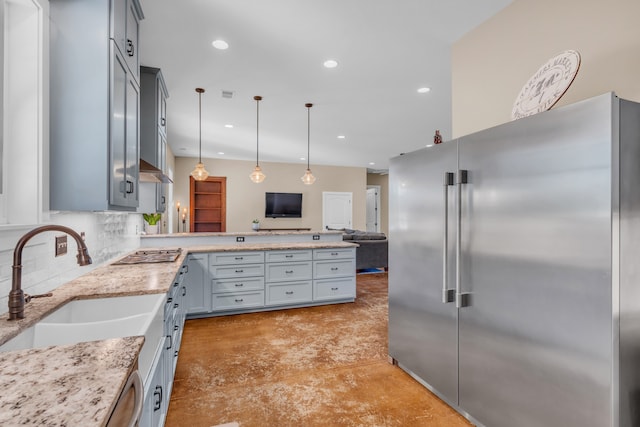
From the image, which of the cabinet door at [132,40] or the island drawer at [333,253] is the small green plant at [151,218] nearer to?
the island drawer at [333,253]

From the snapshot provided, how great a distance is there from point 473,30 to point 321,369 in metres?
2.95

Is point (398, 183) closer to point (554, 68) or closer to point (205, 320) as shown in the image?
point (554, 68)

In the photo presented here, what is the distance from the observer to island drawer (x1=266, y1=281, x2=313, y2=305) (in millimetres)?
4023

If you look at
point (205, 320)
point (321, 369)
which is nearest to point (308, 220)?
point (205, 320)

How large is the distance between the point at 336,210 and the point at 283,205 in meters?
1.62

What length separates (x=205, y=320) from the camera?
12.2 ft

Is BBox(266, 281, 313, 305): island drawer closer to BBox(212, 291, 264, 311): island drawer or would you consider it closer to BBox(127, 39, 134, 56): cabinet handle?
BBox(212, 291, 264, 311): island drawer

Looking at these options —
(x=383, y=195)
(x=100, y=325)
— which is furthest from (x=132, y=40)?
(x=383, y=195)

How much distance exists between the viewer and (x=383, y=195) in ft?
35.4

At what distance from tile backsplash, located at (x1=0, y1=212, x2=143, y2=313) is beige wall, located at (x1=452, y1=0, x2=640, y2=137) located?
2.91 meters

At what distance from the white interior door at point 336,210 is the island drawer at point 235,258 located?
17.2ft

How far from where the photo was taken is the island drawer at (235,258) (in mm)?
3783

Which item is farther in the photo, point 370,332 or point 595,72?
point 370,332

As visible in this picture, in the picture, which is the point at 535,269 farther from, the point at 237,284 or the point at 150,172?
the point at 237,284
